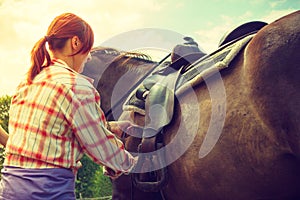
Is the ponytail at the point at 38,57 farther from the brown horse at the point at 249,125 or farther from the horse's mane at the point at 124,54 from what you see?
the horse's mane at the point at 124,54

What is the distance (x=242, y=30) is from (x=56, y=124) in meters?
2.11

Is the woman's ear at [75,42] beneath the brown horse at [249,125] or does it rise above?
above

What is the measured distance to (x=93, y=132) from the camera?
5.70ft

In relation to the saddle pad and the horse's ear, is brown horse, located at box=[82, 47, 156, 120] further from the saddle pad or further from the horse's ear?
the horse's ear

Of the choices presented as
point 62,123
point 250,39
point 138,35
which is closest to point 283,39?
point 250,39

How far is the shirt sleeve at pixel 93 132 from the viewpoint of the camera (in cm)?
170

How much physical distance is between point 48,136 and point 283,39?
1.55m

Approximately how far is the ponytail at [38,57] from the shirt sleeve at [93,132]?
293 mm

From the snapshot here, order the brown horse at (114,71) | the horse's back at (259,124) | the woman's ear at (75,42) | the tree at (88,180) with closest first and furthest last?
1. the woman's ear at (75,42)
2. the horse's back at (259,124)
3. the brown horse at (114,71)
4. the tree at (88,180)

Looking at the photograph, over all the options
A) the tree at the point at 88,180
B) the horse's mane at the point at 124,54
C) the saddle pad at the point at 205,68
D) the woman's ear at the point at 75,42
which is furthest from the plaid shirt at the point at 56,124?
the tree at the point at 88,180

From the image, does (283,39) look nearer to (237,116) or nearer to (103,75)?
(237,116)

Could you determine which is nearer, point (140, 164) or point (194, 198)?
point (194, 198)

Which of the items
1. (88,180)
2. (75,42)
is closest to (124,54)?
(75,42)

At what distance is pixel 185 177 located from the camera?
2.82 meters
